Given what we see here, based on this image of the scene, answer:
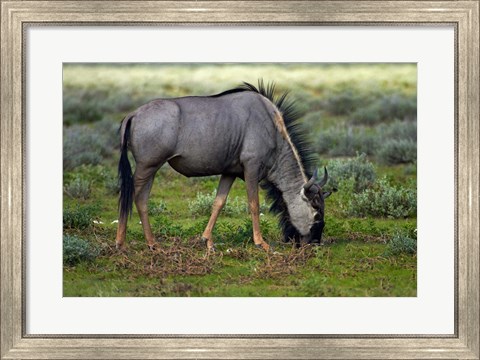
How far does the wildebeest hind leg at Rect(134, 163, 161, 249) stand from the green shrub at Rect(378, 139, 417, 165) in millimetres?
5578

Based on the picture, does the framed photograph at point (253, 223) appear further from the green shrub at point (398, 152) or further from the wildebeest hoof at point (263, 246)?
the green shrub at point (398, 152)

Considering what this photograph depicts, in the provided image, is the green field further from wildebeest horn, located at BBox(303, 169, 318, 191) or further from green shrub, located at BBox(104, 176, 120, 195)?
wildebeest horn, located at BBox(303, 169, 318, 191)

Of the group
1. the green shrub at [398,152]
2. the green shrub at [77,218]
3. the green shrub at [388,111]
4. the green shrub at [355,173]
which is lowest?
the green shrub at [77,218]

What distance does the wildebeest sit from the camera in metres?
9.38

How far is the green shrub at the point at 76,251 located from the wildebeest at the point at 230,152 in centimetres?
45

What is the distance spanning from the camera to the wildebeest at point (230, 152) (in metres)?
9.38

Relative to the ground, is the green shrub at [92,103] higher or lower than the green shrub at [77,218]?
higher

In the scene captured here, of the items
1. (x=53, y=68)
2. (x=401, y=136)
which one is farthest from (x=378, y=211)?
(x=53, y=68)

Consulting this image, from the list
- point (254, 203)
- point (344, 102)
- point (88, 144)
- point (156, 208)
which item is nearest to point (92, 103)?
point (88, 144)

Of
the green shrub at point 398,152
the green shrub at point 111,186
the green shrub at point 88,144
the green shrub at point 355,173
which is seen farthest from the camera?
A: the green shrub at point 88,144

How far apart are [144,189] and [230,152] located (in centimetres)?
109

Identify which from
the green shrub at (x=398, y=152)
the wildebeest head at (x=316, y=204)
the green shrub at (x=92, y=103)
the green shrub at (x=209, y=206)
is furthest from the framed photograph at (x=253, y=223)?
the green shrub at (x=92, y=103)

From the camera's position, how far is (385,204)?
11.2 m

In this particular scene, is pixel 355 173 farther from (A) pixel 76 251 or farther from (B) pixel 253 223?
(A) pixel 76 251
